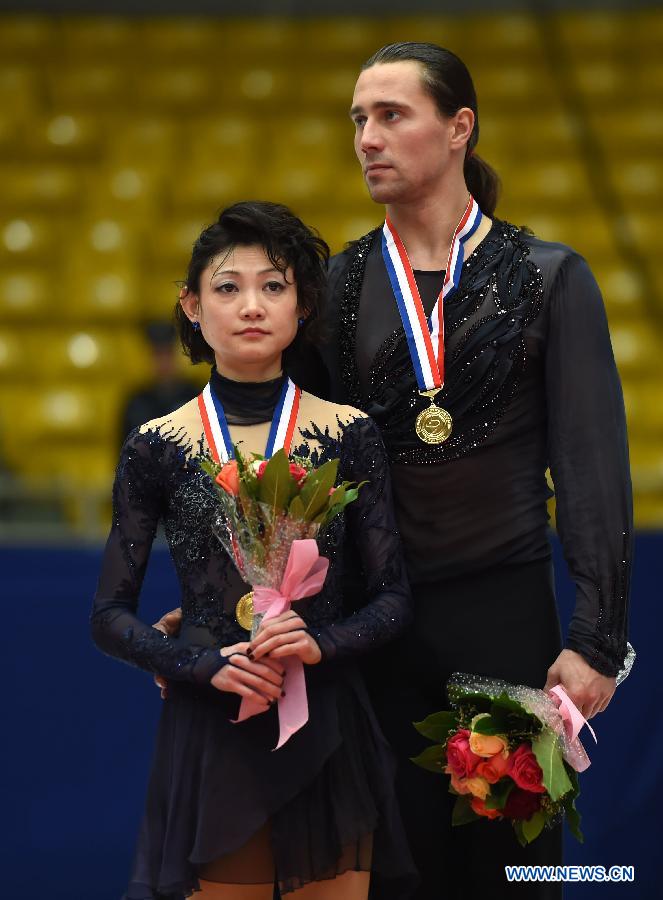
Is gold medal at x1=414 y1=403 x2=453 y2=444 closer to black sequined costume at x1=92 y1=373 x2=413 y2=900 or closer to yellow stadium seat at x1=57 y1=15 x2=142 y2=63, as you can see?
black sequined costume at x1=92 y1=373 x2=413 y2=900

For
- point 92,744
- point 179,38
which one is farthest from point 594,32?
point 92,744

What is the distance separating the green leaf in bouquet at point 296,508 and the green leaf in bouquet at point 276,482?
11 millimetres

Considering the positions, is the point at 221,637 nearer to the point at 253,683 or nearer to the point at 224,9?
the point at 253,683

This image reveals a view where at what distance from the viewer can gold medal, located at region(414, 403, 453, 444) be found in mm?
2795

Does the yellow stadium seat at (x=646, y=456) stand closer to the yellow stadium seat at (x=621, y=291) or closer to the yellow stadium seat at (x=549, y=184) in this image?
the yellow stadium seat at (x=621, y=291)

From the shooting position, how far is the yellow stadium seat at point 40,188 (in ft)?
25.2

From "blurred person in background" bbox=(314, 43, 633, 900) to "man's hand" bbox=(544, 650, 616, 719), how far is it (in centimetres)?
5

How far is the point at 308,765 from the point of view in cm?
253

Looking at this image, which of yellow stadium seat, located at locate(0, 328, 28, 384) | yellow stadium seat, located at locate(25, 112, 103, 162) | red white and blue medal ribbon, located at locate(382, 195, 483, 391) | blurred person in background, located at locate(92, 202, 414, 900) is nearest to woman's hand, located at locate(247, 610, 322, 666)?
blurred person in background, located at locate(92, 202, 414, 900)

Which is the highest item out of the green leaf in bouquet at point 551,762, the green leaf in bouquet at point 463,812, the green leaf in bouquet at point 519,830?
the green leaf in bouquet at point 551,762

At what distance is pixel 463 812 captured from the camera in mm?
2682

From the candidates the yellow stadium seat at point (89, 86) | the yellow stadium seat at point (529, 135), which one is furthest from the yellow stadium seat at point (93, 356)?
the yellow stadium seat at point (529, 135)

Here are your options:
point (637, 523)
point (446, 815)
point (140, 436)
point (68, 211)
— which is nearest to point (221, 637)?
point (140, 436)

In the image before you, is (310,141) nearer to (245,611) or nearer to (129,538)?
(129,538)
